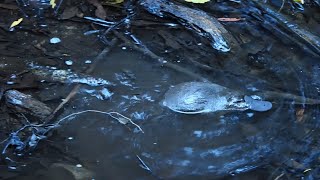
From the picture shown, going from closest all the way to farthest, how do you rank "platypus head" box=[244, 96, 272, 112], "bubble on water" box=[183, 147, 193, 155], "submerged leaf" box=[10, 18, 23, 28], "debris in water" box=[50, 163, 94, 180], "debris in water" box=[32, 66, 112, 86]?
"debris in water" box=[50, 163, 94, 180], "bubble on water" box=[183, 147, 193, 155], "platypus head" box=[244, 96, 272, 112], "debris in water" box=[32, 66, 112, 86], "submerged leaf" box=[10, 18, 23, 28]

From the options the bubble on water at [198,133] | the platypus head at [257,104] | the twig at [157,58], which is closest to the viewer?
the bubble on water at [198,133]

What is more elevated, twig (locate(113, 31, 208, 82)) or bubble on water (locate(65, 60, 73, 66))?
twig (locate(113, 31, 208, 82))

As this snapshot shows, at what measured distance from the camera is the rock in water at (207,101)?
11.2ft

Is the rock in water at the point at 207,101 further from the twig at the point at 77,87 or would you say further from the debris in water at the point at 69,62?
the debris in water at the point at 69,62

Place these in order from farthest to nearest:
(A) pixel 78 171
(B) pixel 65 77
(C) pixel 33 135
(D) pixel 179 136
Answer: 1. (B) pixel 65 77
2. (D) pixel 179 136
3. (C) pixel 33 135
4. (A) pixel 78 171

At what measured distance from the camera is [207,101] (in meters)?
3.44

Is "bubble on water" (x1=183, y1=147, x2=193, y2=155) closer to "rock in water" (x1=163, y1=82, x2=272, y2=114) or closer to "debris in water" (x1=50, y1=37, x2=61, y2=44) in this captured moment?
"rock in water" (x1=163, y1=82, x2=272, y2=114)

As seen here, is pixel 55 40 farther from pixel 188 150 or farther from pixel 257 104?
pixel 257 104

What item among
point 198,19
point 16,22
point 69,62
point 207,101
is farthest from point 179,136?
point 16,22

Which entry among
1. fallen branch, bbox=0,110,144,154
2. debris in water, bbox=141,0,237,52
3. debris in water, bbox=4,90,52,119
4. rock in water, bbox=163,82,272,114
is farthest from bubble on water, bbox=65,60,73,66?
debris in water, bbox=141,0,237,52

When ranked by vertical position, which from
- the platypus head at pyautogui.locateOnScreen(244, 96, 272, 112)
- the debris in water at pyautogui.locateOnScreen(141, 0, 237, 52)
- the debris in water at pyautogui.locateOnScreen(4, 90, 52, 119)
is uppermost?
the debris in water at pyautogui.locateOnScreen(141, 0, 237, 52)

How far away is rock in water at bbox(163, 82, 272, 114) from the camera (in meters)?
3.40

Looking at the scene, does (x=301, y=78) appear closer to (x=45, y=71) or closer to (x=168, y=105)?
(x=168, y=105)

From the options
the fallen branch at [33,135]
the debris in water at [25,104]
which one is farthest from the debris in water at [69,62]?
the fallen branch at [33,135]
